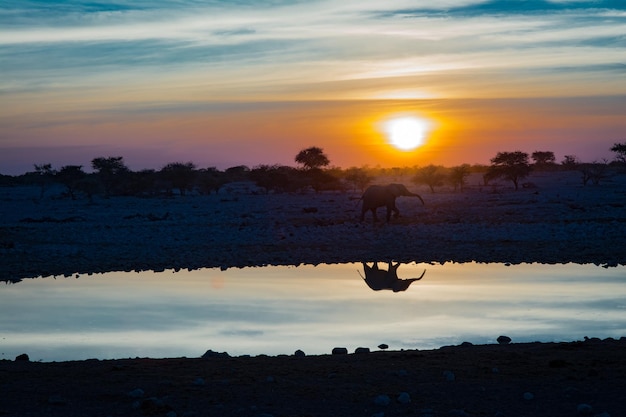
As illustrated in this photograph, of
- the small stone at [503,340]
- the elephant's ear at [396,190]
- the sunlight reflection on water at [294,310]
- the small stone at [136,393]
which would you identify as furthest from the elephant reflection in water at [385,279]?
the elephant's ear at [396,190]

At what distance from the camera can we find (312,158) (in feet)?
278

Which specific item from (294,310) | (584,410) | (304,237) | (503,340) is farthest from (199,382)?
(304,237)

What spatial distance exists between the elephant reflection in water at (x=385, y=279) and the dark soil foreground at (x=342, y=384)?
8223 mm

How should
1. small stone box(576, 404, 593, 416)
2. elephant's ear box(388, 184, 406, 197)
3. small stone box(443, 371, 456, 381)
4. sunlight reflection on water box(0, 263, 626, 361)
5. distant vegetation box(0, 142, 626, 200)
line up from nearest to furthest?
1. small stone box(576, 404, 593, 416)
2. small stone box(443, 371, 456, 381)
3. sunlight reflection on water box(0, 263, 626, 361)
4. elephant's ear box(388, 184, 406, 197)
5. distant vegetation box(0, 142, 626, 200)

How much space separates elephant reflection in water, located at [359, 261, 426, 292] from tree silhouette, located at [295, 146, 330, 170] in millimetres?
60500

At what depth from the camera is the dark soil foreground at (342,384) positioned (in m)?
8.45

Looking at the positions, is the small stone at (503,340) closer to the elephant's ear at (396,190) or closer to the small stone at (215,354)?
the small stone at (215,354)

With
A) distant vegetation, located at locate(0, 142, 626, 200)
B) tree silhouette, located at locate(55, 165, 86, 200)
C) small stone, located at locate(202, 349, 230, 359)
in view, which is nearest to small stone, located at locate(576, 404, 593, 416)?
small stone, located at locate(202, 349, 230, 359)

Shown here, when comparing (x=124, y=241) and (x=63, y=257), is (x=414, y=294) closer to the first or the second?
(x=63, y=257)

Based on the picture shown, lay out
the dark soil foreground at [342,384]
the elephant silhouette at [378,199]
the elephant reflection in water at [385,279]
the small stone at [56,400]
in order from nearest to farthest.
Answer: the dark soil foreground at [342,384] < the small stone at [56,400] < the elephant reflection in water at [385,279] < the elephant silhouette at [378,199]

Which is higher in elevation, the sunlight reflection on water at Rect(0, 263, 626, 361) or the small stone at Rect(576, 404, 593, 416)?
the sunlight reflection on water at Rect(0, 263, 626, 361)

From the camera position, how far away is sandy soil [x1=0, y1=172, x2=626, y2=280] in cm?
2412

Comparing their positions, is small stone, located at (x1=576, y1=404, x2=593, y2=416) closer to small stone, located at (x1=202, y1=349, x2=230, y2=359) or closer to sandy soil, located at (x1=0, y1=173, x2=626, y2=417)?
sandy soil, located at (x1=0, y1=173, x2=626, y2=417)

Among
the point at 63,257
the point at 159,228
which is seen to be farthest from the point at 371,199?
the point at 63,257
